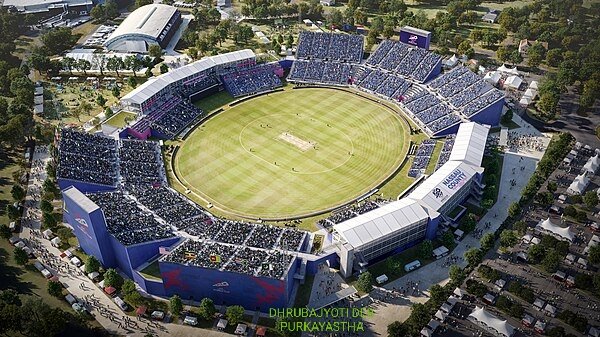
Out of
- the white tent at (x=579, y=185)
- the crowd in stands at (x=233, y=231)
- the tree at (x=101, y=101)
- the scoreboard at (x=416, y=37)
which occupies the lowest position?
the crowd in stands at (x=233, y=231)

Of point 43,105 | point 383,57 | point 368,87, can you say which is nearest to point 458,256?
point 368,87

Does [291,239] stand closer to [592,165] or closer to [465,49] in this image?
[592,165]

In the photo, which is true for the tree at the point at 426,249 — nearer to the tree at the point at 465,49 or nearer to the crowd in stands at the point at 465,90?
the crowd in stands at the point at 465,90

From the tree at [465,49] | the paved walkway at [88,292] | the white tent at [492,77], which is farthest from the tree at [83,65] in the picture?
the white tent at [492,77]

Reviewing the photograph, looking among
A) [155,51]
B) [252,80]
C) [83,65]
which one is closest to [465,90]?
[252,80]

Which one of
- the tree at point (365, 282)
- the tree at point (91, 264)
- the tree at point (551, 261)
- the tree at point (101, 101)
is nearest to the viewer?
Result: the tree at point (365, 282)

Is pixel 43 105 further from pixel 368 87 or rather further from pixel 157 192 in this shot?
pixel 368 87
